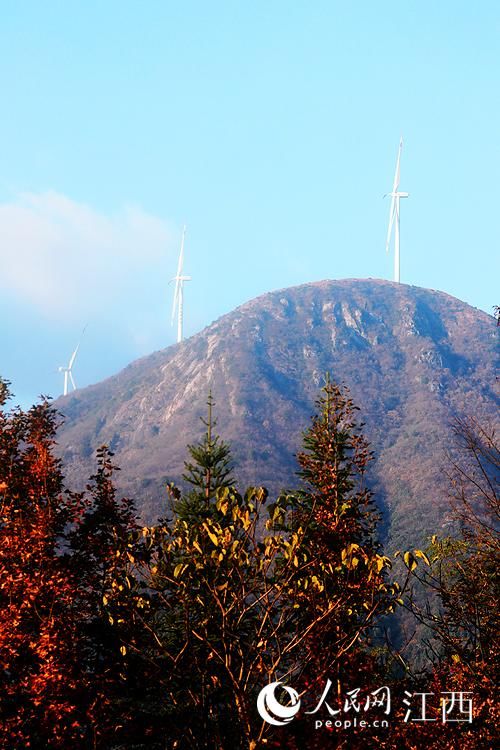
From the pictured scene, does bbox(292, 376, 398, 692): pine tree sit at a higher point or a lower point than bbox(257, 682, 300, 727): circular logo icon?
higher

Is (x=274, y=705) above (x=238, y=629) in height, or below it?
below

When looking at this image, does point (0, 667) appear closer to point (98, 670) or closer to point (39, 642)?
point (39, 642)

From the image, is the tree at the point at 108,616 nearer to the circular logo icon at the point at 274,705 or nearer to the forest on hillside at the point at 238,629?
the forest on hillside at the point at 238,629

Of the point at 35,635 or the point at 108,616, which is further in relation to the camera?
the point at 35,635

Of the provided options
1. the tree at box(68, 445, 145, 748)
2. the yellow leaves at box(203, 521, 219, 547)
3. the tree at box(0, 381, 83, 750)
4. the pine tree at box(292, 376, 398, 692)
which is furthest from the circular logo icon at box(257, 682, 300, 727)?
the tree at box(0, 381, 83, 750)

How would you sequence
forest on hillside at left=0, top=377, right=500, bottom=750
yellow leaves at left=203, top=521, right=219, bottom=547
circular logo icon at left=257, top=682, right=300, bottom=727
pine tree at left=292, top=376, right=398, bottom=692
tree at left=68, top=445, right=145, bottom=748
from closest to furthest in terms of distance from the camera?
yellow leaves at left=203, top=521, right=219, bottom=547 < forest on hillside at left=0, top=377, right=500, bottom=750 < circular logo icon at left=257, top=682, right=300, bottom=727 < pine tree at left=292, top=376, right=398, bottom=692 < tree at left=68, top=445, right=145, bottom=748

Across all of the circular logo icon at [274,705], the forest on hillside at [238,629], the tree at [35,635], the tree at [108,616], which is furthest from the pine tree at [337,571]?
the tree at [35,635]

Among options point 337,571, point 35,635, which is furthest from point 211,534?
point 35,635

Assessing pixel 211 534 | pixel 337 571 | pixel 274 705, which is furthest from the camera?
pixel 337 571

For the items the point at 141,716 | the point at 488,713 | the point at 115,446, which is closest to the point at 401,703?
the point at 488,713

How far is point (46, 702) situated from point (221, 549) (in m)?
6.40

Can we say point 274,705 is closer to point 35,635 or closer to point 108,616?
point 108,616

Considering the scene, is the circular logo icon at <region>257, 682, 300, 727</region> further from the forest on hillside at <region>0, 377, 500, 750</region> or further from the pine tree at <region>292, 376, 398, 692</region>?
the pine tree at <region>292, 376, 398, 692</region>

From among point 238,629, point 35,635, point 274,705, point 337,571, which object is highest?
point 337,571
